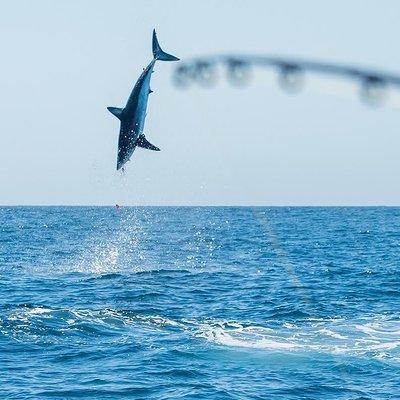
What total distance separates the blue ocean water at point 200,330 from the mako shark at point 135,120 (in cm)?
1572

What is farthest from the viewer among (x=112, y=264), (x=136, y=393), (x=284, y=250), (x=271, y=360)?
(x=284, y=250)

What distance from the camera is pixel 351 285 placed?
4869cm

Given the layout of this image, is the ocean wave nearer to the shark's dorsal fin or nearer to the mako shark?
the shark's dorsal fin

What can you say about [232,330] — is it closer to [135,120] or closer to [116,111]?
[116,111]

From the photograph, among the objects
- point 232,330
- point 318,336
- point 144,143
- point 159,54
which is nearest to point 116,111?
point 144,143

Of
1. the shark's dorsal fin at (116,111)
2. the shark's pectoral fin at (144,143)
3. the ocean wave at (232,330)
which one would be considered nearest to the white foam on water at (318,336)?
the ocean wave at (232,330)

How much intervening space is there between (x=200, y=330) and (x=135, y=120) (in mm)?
25297

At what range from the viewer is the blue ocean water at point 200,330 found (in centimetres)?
2302

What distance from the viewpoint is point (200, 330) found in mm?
31312

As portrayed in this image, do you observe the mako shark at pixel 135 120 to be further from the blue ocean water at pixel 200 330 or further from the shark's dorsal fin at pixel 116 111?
the blue ocean water at pixel 200 330

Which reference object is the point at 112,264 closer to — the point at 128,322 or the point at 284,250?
the point at 284,250

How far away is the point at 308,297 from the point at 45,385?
23.3 metres

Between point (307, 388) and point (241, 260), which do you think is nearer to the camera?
point (307, 388)

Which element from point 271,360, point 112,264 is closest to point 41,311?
point 271,360
